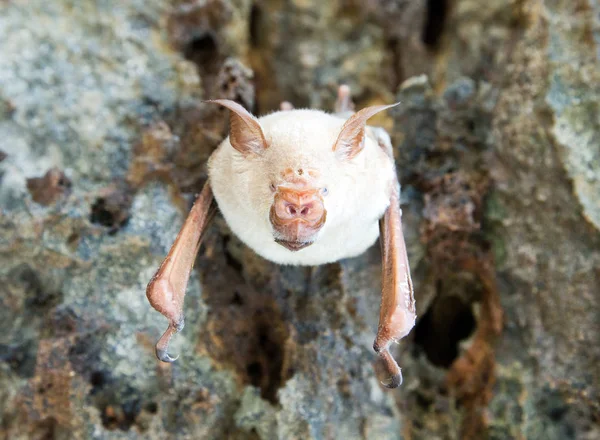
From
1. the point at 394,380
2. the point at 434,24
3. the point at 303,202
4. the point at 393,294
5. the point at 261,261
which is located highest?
the point at 303,202

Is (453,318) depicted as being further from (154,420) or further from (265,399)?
(154,420)

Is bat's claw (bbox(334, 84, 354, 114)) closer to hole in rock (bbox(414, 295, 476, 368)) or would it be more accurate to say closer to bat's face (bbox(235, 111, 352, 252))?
bat's face (bbox(235, 111, 352, 252))

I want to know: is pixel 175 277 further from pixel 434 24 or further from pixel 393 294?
pixel 434 24

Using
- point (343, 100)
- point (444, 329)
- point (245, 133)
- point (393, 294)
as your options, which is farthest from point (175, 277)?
point (444, 329)

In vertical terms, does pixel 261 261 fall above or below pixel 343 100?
below

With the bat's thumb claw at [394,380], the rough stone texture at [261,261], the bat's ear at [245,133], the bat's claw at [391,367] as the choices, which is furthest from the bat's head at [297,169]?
the rough stone texture at [261,261]

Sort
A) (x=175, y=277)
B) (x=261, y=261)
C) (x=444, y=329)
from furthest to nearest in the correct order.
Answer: (x=444, y=329)
(x=261, y=261)
(x=175, y=277)
